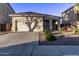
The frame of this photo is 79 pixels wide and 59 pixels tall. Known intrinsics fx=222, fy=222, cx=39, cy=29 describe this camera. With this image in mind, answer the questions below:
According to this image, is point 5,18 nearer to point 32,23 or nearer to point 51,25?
point 32,23

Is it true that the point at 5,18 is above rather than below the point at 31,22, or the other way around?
above

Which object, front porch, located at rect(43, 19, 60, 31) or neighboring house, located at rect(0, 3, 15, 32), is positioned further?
front porch, located at rect(43, 19, 60, 31)

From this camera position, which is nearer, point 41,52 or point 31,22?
point 41,52

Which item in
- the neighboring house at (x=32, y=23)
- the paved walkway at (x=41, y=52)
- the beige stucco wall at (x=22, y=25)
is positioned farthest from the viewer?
the neighboring house at (x=32, y=23)

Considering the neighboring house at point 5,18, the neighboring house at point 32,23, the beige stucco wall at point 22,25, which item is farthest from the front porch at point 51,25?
the neighboring house at point 5,18

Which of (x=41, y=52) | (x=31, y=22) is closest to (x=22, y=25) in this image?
(x=31, y=22)

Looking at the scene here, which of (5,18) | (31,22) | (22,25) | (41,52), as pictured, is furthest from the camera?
(31,22)

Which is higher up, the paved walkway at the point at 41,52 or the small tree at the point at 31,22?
the small tree at the point at 31,22

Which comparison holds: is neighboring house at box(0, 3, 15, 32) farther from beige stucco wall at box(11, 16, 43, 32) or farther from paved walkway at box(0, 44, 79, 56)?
paved walkway at box(0, 44, 79, 56)

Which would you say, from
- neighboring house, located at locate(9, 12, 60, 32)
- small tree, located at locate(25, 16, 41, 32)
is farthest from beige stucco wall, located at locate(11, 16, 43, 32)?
small tree, located at locate(25, 16, 41, 32)

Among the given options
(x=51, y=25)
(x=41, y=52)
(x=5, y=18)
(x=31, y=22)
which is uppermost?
(x=5, y=18)

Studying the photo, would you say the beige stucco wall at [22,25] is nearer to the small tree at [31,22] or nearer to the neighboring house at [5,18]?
the small tree at [31,22]

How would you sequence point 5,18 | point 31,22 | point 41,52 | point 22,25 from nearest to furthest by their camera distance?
point 41,52, point 5,18, point 22,25, point 31,22

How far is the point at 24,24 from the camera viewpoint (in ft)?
33.2
